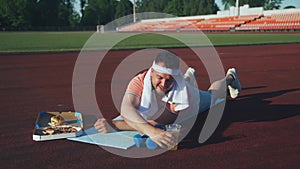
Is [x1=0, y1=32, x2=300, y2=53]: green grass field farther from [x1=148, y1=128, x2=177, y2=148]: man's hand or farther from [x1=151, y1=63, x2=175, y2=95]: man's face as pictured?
[x1=148, y1=128, x2=177, y2=148]: man's hand

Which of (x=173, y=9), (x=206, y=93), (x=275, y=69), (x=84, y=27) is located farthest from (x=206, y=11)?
(x=206, y=93)

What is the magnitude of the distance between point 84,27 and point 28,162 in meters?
83.4

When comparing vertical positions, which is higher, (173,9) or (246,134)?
(173,9)

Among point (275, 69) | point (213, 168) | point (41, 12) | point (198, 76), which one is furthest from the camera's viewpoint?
point (41, 12)

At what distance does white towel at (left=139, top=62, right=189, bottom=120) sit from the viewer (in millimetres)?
3570

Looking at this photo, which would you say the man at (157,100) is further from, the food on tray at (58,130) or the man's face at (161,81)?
the food on tray at (58,130)

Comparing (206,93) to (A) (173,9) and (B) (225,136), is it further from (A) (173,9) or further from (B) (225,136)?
(A) (173,9)

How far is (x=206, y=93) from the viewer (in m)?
4.96

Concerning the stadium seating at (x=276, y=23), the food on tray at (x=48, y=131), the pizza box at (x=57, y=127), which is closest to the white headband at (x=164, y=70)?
the pizza box at (x=57, y=127)

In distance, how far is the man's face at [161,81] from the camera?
3532mm

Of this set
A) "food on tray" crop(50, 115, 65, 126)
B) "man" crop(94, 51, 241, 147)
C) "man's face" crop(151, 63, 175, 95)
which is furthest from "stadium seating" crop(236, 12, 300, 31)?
"food on tray" crop(50, 115, 65, 126)

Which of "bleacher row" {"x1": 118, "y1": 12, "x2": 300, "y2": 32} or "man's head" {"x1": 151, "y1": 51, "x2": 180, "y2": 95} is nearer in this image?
"man's head" {"x1": 151, "y1": 51, "x2": 180, "y2": 95}

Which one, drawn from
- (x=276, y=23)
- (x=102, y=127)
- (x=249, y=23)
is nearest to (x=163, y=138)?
(x=102, y=127)

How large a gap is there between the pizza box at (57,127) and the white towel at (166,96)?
975 mm
